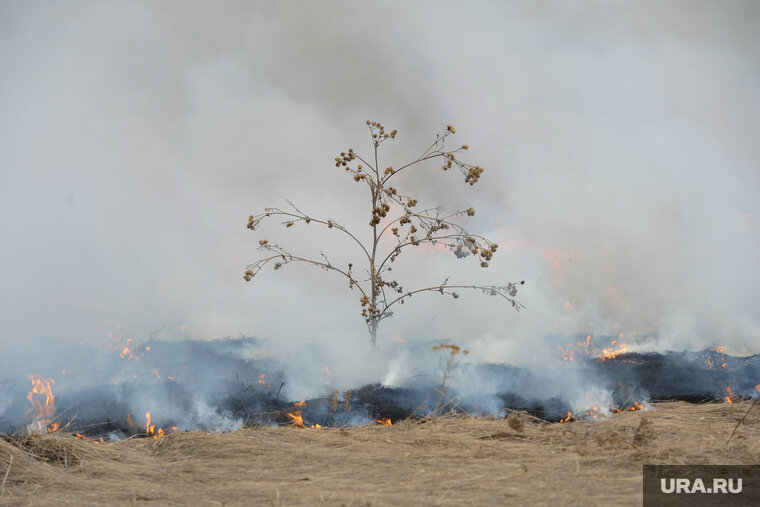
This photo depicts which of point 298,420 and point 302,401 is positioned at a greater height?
point 302,401

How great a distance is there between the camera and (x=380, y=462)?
4.38 metres

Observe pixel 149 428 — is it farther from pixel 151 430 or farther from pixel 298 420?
pixel 298 420

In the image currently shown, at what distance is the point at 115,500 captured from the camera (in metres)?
3.79

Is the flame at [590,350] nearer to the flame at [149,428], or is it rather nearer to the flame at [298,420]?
the flame at [298,420]

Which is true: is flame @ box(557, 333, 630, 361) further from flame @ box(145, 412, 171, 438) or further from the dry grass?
flame @ box(145, 412, 171, 438)

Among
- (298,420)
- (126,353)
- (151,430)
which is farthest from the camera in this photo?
(126,353)

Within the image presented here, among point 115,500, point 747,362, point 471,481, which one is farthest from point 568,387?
point 115,500

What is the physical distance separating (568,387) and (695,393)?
1.41 m

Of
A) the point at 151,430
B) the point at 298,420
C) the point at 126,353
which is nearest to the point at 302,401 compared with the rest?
the point at 298,420

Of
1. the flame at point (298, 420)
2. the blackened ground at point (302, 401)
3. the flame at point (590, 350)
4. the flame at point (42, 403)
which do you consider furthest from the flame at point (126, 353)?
the flame at point (590, 350)

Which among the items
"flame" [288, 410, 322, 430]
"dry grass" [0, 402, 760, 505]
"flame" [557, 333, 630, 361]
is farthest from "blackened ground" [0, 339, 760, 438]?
"dry grass" [0, 402, 760, 505]

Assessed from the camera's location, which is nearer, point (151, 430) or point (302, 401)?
point (151, 430)

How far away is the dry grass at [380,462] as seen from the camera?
3.67 meters

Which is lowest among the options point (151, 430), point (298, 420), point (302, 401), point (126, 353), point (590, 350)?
point (151, 430)
